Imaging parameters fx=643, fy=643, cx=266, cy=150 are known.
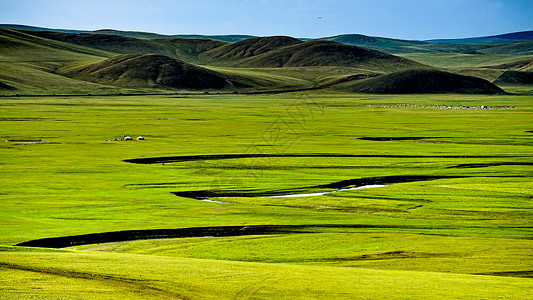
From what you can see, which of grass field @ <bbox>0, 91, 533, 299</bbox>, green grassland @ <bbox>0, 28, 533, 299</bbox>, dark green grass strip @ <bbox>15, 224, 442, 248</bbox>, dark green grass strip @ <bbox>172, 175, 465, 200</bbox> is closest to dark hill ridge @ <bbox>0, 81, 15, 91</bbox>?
grass field @ <bbox>0, 91, 533, 299</bbox>

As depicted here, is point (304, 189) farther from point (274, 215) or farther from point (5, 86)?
point (5, 86)

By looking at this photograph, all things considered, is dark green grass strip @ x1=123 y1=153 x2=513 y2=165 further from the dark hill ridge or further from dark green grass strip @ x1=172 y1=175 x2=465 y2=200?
the dark hill ridge

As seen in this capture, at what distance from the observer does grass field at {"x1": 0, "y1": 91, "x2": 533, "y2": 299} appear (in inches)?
756

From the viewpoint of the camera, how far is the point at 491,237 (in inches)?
1153

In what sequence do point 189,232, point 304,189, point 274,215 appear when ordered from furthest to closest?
point 304,189, point 274,215, point 189,232

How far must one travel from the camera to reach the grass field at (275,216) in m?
19.2

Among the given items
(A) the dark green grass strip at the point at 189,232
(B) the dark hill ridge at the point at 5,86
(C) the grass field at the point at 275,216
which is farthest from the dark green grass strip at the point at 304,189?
(B) the dark hill ridge at the point at 5,86

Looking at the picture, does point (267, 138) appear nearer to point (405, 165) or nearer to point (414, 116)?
point (405, 165)

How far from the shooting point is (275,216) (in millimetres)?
34125

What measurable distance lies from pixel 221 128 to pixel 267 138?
1535 centimetres

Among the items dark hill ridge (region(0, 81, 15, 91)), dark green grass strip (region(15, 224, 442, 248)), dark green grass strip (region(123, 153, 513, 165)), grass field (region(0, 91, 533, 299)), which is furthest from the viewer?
dark hill ridge (region(0, 81, 15, 91))

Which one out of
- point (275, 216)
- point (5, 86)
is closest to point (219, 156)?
point (275, 216)

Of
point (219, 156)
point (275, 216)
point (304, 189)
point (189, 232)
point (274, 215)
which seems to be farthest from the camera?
point (219, 156)

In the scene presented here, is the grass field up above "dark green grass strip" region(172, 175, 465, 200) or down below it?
above
